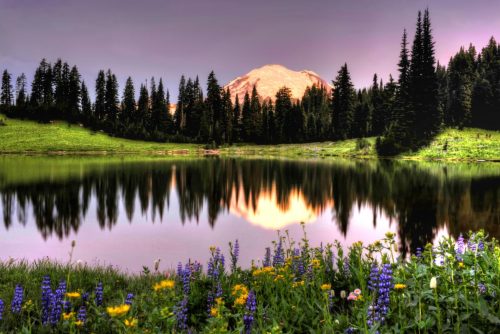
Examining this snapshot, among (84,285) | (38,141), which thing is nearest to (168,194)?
(84,285)

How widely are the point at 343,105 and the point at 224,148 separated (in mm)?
34453

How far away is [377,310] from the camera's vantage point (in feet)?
14.0

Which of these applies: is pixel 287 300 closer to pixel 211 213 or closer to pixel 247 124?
pixel 211 213

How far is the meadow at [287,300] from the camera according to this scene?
4.36m

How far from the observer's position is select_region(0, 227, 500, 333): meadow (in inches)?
171

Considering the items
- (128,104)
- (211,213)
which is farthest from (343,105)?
(211,213)

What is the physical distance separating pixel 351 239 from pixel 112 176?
3003 cm

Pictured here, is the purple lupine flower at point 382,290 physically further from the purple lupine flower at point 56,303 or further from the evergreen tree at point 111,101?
the evergreen tree at point 111,101

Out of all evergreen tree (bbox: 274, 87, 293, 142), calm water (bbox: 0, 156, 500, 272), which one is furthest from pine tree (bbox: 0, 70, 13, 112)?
calm water (bbox: 0, 156, 500, 272)

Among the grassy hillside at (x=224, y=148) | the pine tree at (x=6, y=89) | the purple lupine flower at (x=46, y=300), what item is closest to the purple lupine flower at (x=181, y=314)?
the purple lupine flower at (x=46, y=300)

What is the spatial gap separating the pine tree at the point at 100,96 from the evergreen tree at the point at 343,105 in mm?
76241

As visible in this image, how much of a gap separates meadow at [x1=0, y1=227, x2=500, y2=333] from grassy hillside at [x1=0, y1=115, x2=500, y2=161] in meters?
73.2

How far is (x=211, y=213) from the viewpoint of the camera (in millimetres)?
23750

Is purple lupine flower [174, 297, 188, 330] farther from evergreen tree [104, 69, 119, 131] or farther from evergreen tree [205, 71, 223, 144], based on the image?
evergreen tree [104, 69, 119, 131]
